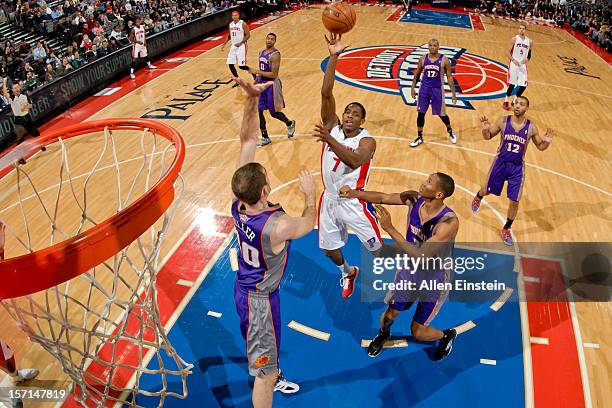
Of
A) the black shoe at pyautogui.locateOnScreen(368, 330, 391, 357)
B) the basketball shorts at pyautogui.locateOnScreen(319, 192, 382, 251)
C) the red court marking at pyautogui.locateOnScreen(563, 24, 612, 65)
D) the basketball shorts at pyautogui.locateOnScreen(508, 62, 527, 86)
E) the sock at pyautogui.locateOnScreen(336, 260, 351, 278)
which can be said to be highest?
the basketball shorts at pyautogui.locateOnScreen(319, 192, 382, 251)

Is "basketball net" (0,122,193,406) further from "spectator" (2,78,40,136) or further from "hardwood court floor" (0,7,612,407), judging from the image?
"spectator" (2,78,40,136)

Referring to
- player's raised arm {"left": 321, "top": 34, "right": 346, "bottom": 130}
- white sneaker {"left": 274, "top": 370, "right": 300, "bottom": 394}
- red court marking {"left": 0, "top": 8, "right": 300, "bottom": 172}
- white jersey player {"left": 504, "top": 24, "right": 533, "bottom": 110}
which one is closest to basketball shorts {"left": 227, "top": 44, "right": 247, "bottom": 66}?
red court marking {"left": 0, "top": 8, "right": 300, "bottom": 172}

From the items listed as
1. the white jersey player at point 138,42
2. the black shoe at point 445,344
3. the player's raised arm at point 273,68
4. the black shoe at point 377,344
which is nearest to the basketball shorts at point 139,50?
the white jersey player at point 138,42

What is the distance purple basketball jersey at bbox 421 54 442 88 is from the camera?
8090 millimetres

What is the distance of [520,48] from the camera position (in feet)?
33.3

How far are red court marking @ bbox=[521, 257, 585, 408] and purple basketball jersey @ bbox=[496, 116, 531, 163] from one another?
49.7 inches

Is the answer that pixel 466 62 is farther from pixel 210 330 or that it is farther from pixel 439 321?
pixel 210 330

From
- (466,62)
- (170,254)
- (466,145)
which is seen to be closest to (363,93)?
(466,145)

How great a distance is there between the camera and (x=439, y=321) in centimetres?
508

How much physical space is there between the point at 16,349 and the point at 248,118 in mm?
3436

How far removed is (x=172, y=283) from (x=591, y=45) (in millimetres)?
17976

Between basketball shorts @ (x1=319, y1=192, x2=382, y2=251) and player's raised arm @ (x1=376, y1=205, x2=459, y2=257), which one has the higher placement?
player's raised arm @ (x1=376, y1=205, x2=459, y2=257)

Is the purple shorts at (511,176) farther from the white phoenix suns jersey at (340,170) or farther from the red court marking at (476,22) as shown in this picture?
the red court marking at (476,22)

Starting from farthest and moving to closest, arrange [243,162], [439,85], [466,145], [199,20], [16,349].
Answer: [199,20] → [466,145] → [439,85] → [16,349] → [243,162]
